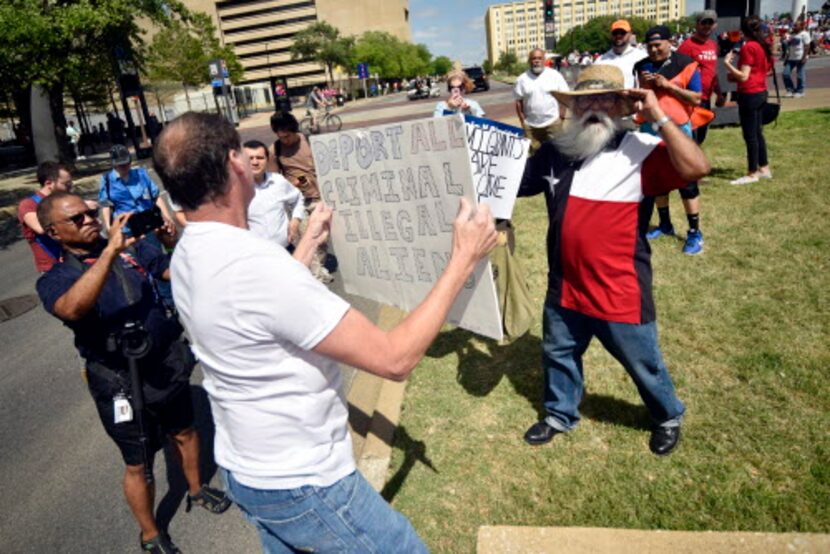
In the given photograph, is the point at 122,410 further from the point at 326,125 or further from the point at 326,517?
the point at 326,125

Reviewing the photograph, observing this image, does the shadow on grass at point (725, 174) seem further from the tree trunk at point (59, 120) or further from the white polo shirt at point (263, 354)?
the tree trunk at point (59, 120)

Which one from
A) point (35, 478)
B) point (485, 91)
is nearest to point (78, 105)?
point (485, 91)

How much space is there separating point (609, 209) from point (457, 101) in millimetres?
3119

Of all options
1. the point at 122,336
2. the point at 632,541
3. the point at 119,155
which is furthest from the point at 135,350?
the point at 119,155

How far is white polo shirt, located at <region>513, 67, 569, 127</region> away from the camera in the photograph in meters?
8.16

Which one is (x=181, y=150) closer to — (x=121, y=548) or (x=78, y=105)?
(x=121, y=548)

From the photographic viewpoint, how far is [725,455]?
2.87 m

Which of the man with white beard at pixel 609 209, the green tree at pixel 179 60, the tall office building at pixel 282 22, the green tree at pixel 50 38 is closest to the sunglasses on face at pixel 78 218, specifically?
the man with white beard at pixel 609 209

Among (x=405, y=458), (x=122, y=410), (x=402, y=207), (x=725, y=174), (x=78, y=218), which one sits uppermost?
(x=78, y=218)

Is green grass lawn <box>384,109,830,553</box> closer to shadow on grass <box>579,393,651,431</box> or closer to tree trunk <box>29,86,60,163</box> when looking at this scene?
shadow on grass <box>579,393,651,431</box>

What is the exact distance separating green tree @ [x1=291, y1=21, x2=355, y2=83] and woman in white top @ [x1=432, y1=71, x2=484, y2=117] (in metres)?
71.2

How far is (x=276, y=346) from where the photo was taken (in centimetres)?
139

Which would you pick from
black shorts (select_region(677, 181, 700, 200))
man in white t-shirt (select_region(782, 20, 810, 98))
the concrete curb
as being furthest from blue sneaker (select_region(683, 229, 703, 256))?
man in white t-shirt (select_region(782, 20, 810, 98))

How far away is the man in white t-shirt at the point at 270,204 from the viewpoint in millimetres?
4160
